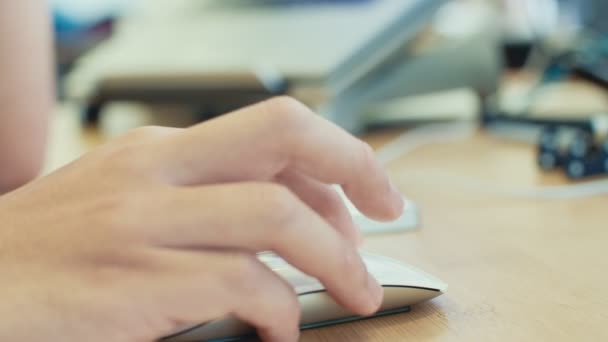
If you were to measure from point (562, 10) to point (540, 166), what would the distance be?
0.57m

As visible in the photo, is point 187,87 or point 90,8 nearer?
point 187,87

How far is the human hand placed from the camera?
0.95 feet

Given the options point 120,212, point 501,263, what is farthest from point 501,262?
point 120,212

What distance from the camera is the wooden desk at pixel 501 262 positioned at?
0.33 meters

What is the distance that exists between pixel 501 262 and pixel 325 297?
0.50 ft

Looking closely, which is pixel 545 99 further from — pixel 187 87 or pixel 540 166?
pixel 187 87

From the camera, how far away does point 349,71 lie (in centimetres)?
83

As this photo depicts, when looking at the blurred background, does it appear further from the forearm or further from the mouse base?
the mouse base

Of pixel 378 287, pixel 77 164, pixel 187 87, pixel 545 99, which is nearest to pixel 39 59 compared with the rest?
pixel 187 87

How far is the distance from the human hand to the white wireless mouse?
1 centimetres

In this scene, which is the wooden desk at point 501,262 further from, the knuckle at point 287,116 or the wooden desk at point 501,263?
the knuckle at point 287,116

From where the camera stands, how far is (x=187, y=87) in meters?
0.94

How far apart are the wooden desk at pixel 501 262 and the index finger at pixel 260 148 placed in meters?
0.08

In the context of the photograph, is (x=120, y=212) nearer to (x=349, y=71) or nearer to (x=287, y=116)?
(x=287, y=116)
